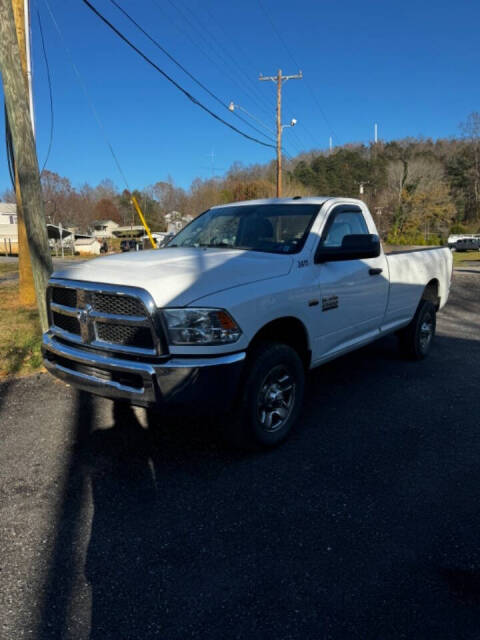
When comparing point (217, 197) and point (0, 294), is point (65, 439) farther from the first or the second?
point (217, 197)

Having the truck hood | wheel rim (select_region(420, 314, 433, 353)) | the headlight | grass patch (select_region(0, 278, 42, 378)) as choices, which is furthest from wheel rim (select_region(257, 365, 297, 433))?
grass patch (select_region(0, 278, 42, 378))

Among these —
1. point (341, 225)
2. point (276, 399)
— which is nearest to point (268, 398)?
point (276, 399)

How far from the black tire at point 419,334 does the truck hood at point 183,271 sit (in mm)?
2850

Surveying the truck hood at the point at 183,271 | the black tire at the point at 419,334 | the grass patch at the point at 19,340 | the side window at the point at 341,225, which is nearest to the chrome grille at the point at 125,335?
the truck hood at the point at 183,271

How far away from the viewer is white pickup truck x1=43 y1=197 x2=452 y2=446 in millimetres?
2932

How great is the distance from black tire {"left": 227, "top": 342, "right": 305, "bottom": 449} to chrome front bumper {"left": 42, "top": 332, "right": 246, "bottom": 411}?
0.64ft

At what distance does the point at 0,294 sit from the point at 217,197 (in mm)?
41600

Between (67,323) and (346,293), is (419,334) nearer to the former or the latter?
(346,293)

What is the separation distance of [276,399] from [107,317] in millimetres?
1385

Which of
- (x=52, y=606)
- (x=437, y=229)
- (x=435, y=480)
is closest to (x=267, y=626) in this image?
(x=52, y=606)

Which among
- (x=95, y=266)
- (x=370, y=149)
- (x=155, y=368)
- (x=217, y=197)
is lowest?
(x=155, y=368)

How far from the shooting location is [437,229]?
55688mm

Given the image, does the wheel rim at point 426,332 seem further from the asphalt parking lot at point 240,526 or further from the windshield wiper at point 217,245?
the windshield wiper at point 217,245

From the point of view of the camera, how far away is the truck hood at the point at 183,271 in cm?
297
